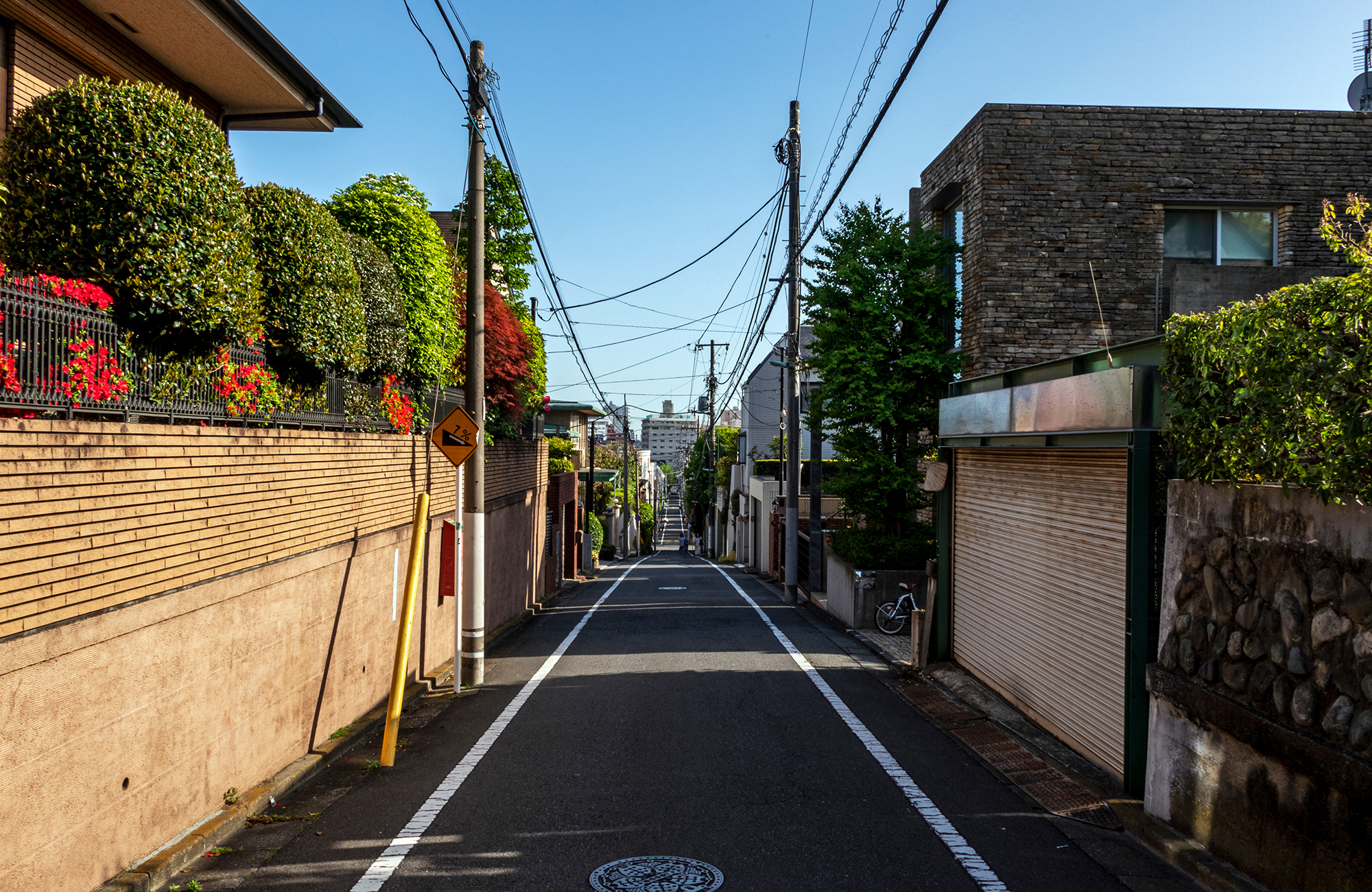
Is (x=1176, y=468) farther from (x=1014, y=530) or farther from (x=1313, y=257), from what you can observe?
(x=1313, y=257)

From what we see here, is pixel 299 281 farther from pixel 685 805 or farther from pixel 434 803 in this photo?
pixel 685 805

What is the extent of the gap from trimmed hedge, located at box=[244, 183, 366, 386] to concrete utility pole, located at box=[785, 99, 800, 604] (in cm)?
1444

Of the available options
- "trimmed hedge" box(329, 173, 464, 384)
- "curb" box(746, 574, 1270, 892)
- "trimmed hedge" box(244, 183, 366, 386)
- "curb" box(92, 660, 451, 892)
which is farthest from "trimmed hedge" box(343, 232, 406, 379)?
"curb" box(746, 574, 1270, 892)

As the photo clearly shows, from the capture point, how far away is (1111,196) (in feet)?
49.3

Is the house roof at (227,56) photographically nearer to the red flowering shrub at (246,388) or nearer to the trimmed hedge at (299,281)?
the trimmed hedge at (299,281)

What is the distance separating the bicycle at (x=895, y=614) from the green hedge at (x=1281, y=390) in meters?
9.66

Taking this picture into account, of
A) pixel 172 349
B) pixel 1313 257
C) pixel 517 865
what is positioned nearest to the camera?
pixel 517 865

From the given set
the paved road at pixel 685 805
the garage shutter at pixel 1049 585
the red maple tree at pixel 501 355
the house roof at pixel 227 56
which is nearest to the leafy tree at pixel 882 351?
the garage shutter at pixel 1049 585

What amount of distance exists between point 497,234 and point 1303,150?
17.9m

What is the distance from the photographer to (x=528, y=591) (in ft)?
66.5

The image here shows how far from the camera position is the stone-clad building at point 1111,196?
14914 mm

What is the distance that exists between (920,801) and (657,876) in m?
2.39

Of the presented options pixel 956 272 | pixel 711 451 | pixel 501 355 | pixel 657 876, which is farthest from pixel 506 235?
pixel 711 451

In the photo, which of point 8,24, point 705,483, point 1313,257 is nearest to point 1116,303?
point 1313,257
